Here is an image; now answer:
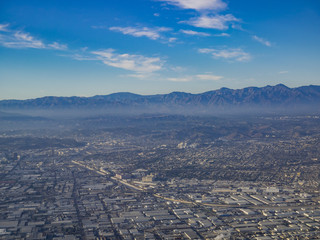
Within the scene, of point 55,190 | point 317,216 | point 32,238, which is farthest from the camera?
point 55,190

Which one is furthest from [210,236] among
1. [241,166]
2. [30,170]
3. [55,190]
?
[30,170]

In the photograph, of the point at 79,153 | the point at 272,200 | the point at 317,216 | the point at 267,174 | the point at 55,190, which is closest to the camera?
the point at 317,216

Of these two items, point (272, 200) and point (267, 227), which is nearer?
point (267, 227)

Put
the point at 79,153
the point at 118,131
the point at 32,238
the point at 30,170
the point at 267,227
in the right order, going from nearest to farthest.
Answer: the point at 32,238, the point at 267,227, the point at 30,170, the point at 79,153, the point at 118,131

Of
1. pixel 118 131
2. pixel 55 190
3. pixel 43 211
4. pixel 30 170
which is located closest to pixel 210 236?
pixel 43 211

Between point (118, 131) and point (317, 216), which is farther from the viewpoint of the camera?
point (118, 131)

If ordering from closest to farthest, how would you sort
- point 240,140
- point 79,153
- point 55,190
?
point 55,190 → point 79,153 → point 240,140

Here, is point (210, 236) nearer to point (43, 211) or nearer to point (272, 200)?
point (272, 200)

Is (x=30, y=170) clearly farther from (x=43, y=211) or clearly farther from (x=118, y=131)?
(x=118, y=131)

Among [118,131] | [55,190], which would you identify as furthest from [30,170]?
[118,131]
